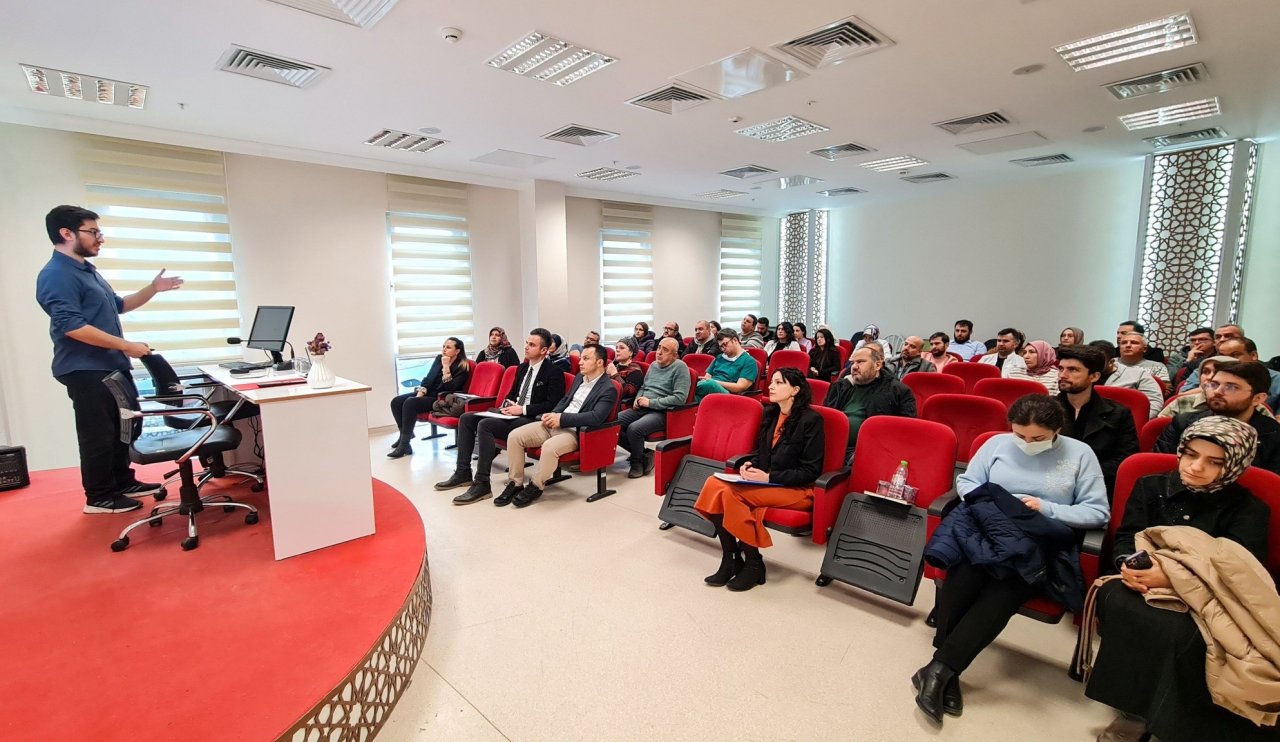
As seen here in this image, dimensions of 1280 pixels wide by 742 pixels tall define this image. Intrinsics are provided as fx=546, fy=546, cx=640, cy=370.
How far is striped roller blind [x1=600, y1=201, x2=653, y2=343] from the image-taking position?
8984 mm

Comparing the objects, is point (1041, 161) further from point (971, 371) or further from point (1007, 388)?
point (1007, 388)

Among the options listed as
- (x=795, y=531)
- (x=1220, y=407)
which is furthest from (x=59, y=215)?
(x=1220, y=407)

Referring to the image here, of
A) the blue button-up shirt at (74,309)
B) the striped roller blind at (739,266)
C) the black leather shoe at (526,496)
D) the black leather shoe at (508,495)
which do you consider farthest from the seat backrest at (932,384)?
the striped roller blind at (739,266)

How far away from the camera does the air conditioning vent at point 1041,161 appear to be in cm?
662

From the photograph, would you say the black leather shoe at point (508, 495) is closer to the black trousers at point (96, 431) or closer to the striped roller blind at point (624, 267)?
the black trousers at point (96, 431)

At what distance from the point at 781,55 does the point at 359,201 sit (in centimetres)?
525

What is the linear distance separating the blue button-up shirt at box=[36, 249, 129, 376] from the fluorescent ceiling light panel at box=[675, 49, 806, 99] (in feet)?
12.9

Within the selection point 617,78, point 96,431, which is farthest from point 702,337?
point 96,431

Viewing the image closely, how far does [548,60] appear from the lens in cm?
377

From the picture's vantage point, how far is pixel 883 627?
2559 millimetres

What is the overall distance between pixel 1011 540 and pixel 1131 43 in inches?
146

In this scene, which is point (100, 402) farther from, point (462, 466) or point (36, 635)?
point (462, 466)

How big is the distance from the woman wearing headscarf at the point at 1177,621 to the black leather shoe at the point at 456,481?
4065 mm

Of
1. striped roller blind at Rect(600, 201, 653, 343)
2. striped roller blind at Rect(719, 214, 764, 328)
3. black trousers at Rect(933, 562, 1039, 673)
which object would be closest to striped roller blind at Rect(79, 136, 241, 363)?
striped roller blind at Rect(600, 201, 653, 343)
